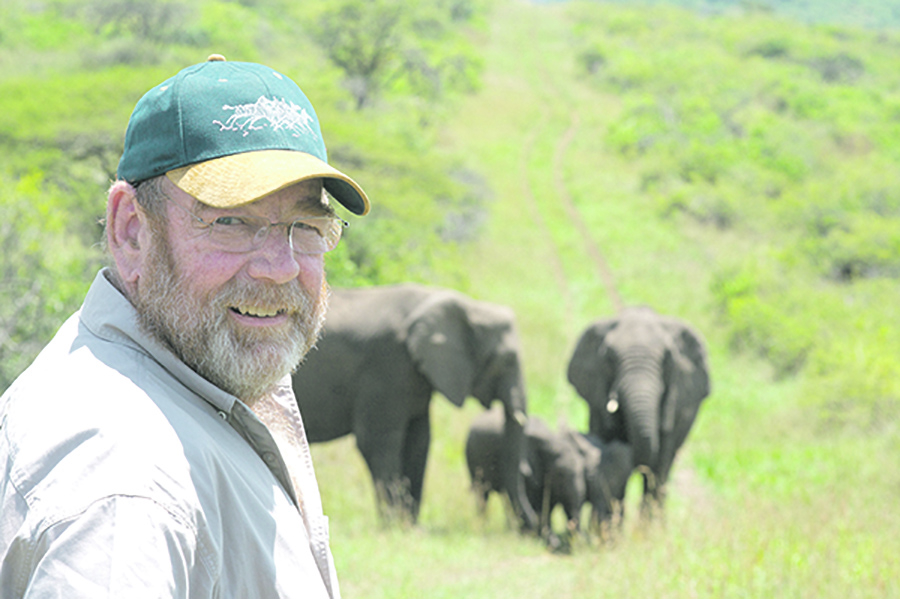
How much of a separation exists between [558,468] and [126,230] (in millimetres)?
6959

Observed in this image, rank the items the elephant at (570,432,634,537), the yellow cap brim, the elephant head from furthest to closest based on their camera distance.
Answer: the elephant head, the elephant at (570,432,634,537), the yellow cap brim

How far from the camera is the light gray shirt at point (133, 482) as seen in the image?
129 cm

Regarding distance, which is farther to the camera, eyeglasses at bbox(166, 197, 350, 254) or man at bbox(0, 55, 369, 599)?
eyeglasses at bbox(166, 197, 350, 254)

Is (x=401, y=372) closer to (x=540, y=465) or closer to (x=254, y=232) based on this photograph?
(x=540, y=465)

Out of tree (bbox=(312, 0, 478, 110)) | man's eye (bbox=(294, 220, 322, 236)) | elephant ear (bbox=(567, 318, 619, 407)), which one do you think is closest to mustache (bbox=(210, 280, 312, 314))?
man's eye (bbox=(294, 220, 322, 236))

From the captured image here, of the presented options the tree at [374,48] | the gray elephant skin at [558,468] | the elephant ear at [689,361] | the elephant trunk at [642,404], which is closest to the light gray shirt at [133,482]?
the gray elephant skin at [558,468]

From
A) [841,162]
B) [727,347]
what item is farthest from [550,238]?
[841,162]

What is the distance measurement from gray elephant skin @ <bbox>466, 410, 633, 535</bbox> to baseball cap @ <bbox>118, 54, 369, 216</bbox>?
6.38 m

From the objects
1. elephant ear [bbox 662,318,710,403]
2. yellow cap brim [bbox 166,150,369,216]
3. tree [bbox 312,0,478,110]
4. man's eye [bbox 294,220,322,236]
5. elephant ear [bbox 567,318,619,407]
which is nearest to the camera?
yellow cap brim [bbox 166,150,369,216]

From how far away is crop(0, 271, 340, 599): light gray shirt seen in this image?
1285 mm

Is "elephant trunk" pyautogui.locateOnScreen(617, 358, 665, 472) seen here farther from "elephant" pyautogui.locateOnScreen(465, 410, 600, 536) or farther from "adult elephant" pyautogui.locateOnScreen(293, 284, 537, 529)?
"adult elephant" pyautogui.locateOnScreen(293, 284, 537, 529)

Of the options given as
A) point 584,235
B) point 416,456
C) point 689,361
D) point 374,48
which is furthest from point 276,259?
point 374,48

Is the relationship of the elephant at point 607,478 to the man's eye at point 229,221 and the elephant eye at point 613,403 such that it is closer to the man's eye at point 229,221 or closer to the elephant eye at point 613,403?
the elephant eye at point 613,403

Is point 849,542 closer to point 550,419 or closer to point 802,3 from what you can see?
point 550,419
